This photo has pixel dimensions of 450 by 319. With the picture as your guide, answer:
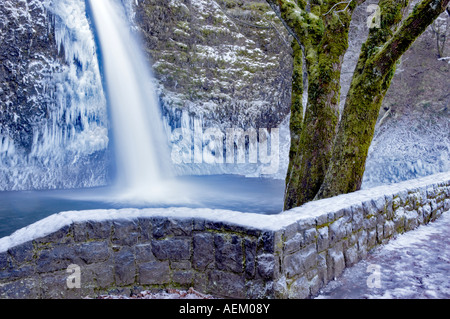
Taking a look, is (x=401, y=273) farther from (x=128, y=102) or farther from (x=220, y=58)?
(x=220, y=58)

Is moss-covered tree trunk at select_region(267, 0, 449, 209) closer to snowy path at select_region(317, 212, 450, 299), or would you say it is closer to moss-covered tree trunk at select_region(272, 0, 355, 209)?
moss-covered tree trunk at select_region(272, 0, 355, 209)

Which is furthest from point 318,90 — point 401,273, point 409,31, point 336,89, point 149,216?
point 149,216

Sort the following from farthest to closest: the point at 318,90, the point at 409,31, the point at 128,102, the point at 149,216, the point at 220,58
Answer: the point at 220,58 → the point at 128,102 → the point at 318,90 → the point at 409,31 → the point at 149,216

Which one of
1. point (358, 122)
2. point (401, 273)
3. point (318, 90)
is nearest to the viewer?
point (401, 273)

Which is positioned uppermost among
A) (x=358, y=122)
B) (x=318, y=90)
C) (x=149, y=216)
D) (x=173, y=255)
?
(x=318, y=90)

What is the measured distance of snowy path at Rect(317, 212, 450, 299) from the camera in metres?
2.94

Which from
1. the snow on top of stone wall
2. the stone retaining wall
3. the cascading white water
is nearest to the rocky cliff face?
the cascading white water

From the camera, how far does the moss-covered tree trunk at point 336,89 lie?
178 inches

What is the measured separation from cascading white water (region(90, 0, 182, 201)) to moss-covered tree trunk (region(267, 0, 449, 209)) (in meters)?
8.39

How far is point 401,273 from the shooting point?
3367mm

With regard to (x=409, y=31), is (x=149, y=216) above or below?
below

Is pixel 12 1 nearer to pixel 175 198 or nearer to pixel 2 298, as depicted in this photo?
pixel 175 198

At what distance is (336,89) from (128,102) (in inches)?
407
